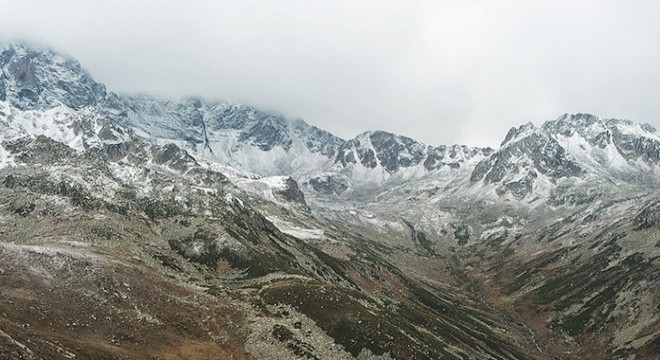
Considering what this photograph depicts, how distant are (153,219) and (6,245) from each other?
64186 millimetres

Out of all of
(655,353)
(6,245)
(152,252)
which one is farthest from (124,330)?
(655,353)

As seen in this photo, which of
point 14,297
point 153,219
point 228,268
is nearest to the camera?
point 14,297

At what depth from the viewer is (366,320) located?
105500 millimetres

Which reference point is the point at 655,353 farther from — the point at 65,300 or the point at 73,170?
the point at 73,170

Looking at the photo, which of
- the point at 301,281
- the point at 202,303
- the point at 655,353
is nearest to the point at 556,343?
the point at 655,353

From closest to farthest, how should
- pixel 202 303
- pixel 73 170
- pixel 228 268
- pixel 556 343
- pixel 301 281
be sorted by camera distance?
pixel 202 303 < pixel 301 281 < pixel 228 268 < pixel 73 170 < pixel 556 343

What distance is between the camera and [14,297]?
274ft

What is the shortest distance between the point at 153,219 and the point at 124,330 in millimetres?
83781

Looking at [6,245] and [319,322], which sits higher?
[319,322]

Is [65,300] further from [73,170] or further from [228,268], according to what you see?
[73,170]

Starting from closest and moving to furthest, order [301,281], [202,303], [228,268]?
[202,303] → [301,281] → [228,268]

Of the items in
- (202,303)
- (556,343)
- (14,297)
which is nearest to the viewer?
(14,297)

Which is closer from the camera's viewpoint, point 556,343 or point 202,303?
point 202,303

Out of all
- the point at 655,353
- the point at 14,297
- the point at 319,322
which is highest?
the point at 655,353
